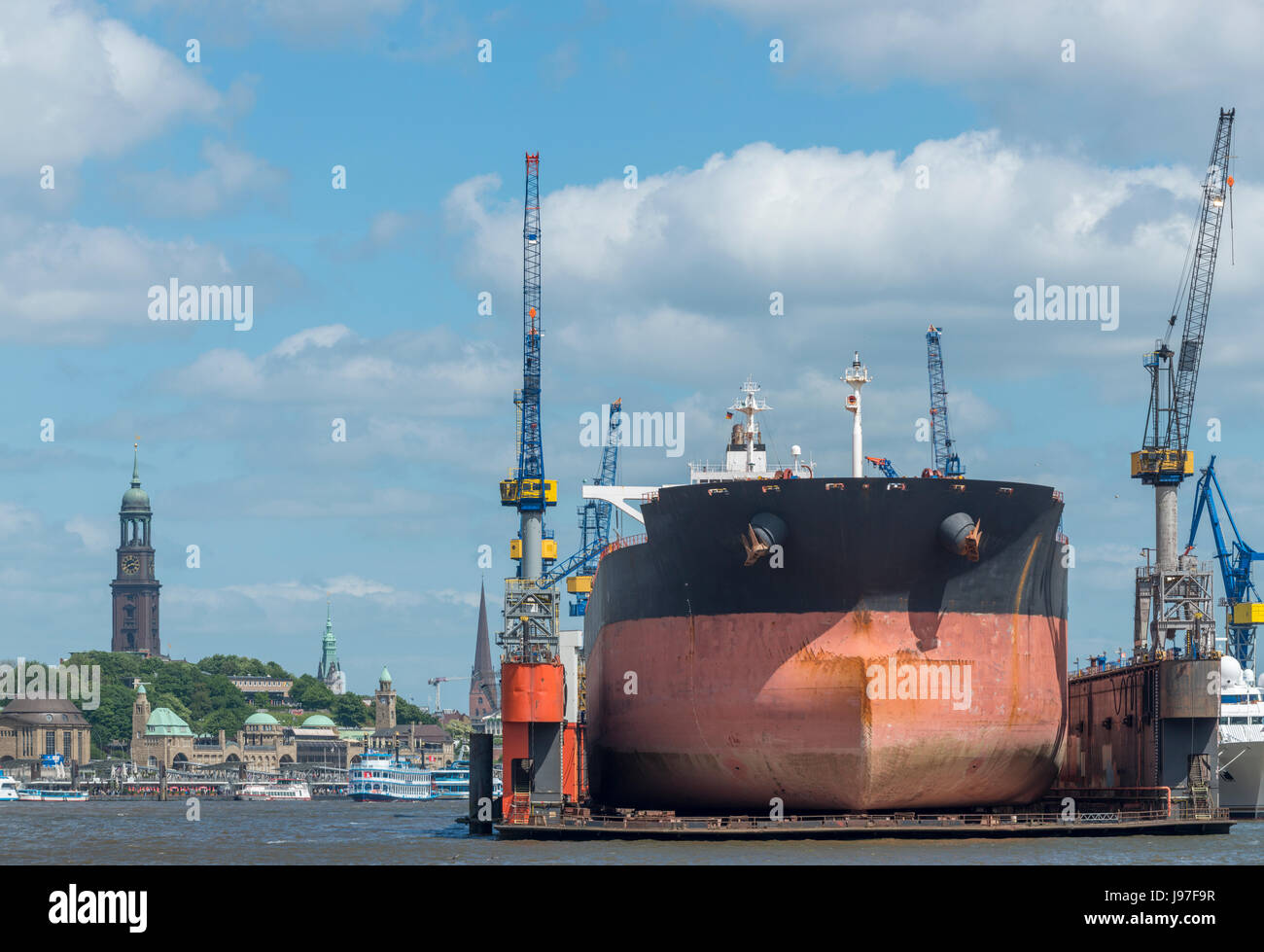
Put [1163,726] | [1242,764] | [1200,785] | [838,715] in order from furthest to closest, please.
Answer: [1242,764]
[1163,726]
[1200,785]
[838,715]

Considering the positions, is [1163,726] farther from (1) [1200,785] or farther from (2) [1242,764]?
(2) [1242,764]

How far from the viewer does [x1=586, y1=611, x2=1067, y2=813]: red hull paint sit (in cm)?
6159

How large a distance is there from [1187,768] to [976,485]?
15587 mm

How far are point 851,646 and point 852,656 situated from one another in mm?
358

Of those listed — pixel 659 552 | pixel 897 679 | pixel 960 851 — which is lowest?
pixel 960 851

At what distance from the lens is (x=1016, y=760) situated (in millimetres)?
65000

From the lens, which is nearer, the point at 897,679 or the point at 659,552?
the point at 897,679

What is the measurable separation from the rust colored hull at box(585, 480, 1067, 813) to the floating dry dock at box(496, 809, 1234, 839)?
2.70 feet

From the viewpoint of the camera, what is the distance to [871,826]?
61562 mm

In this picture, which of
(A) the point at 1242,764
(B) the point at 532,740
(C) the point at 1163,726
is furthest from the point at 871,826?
(A) the point at 1242,764
